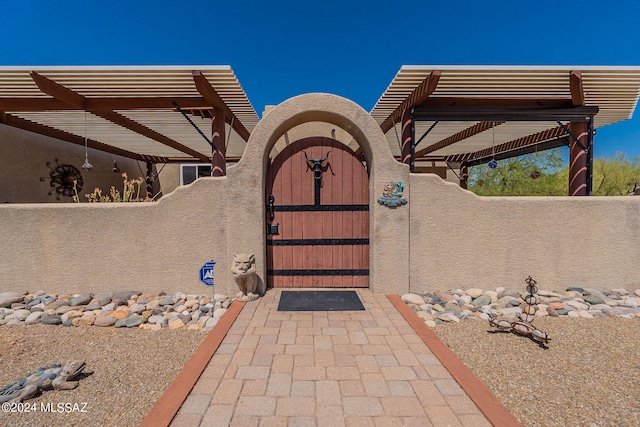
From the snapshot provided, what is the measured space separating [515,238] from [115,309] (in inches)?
266

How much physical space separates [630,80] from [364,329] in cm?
714

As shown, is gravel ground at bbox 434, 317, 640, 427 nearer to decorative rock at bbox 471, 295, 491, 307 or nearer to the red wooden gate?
decorative rock at bbox 471, 295, 491, 307

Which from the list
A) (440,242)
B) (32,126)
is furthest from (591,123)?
(32,126)

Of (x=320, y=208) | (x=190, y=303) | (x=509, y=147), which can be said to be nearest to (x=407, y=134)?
(x=320, y=208)

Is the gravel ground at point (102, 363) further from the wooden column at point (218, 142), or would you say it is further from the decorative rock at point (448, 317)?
the wooden column at point (218, 142)

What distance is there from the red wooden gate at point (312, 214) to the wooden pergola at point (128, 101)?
2151mm

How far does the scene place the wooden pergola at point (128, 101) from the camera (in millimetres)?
4961

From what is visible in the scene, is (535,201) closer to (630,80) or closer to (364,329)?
(630,80)

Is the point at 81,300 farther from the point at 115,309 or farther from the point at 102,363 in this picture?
the point at 102,363

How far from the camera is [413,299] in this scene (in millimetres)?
Answer: 4418

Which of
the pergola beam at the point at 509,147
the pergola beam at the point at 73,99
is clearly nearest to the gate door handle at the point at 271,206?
the pergola beam at the point at 73,99

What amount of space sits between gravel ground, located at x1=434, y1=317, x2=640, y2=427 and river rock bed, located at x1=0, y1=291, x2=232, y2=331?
3393 millimetres

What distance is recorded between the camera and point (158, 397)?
242 cm

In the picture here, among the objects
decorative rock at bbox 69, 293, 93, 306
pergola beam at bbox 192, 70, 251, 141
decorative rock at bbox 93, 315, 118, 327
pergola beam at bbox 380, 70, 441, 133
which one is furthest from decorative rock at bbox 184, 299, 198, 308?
pergola beam at bbox 380, 70, 441, 133
